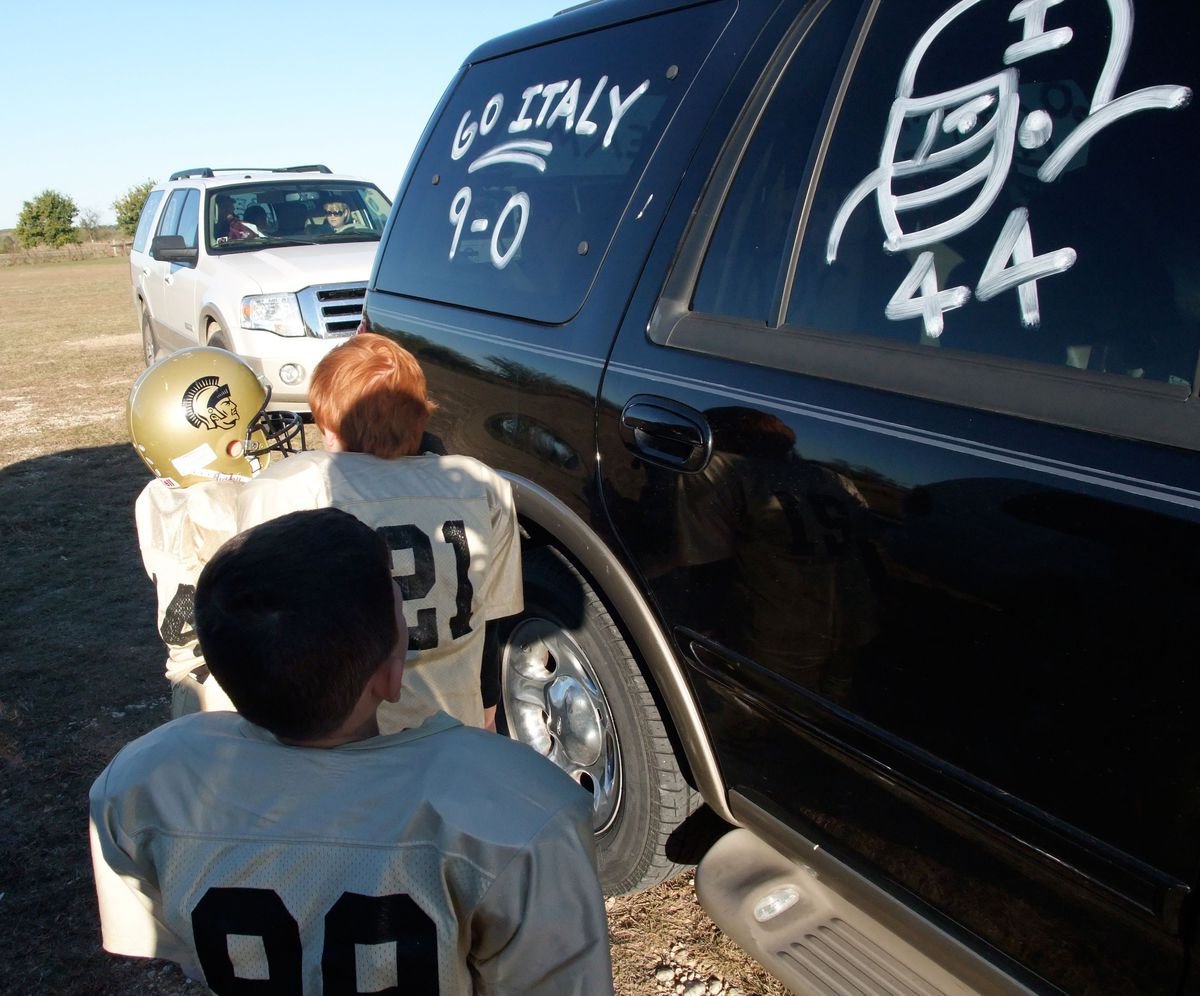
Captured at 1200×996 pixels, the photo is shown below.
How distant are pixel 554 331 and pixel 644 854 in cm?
129

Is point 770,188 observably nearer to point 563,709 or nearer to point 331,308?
point 563,709

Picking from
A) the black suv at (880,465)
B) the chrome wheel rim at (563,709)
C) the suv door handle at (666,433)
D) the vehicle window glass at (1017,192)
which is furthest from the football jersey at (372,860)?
the chrome wheel rim at (563,709)

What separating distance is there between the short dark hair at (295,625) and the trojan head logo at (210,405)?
1.41m

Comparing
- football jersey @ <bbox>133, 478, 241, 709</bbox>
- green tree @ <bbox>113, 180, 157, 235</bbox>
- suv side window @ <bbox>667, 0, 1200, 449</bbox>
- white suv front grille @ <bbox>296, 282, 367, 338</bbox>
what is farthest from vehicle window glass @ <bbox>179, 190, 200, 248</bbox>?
green tree @ <bbox>113, 180, 157, 235</bbox>

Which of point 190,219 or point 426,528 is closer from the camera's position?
point 426,528

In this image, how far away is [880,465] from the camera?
5.13ft

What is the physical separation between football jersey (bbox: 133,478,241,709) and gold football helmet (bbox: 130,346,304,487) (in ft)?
1.13

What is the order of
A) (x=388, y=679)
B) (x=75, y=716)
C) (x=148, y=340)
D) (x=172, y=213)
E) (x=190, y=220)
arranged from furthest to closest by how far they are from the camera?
(x=148, y=340)
(x=172, y=213)
(x=190, y=220)
(x=75, y=716)
(x=388, y=679)

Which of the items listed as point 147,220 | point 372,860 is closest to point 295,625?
point 372,860

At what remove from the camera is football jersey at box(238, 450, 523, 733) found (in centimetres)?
210

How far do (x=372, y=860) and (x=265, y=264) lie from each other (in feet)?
24.3

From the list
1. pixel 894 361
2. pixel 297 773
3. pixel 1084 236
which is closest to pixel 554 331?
pixel 894 361

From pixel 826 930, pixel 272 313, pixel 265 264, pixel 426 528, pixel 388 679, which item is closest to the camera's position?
pixel 388 679

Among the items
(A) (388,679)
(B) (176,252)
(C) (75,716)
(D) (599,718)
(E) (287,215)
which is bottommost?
(C) (75,716)
